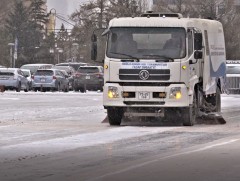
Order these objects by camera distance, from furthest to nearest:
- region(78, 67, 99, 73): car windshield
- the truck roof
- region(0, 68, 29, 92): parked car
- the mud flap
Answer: region(78, 67, 99, 73): car windshield, region(0, 68, 29, 92): parked car, the mud flap, the truck roof

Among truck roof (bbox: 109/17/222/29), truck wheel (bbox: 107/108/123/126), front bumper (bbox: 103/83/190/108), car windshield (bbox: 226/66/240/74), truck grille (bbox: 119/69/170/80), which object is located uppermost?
truck roof (bbox: 109/17/222/29)

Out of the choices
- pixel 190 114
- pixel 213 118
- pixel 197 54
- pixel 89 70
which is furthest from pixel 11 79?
pixel 190 114

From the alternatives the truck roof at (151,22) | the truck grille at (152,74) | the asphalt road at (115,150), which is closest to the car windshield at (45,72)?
the asphalt road at (115,150)

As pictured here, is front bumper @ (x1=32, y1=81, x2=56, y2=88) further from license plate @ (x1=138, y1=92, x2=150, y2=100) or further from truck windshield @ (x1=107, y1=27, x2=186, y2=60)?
license plate @ (x1=138, y1=92, x2=150, y2=100)

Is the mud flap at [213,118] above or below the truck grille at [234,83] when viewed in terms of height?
below

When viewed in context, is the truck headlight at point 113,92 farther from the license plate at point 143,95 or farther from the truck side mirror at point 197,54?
the truck side mirror at point 197,54

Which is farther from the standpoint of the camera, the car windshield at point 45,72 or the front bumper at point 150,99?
the car windshield at point 45,72

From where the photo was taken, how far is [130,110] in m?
24.2

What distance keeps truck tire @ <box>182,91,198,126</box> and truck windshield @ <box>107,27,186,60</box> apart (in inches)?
55.4

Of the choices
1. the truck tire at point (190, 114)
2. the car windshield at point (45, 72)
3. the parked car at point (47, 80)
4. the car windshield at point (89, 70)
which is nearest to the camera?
the truck tire at point (190, 114)

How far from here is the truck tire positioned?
23969 millimetres

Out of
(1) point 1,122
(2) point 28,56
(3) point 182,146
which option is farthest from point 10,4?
(3) point 182,146

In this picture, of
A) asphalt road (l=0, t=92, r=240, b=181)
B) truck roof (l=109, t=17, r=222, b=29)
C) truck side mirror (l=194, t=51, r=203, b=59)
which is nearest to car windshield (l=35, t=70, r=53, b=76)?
asphalt road (l=0, t=92, r=240, b=181)

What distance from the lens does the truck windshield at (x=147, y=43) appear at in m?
23.9
